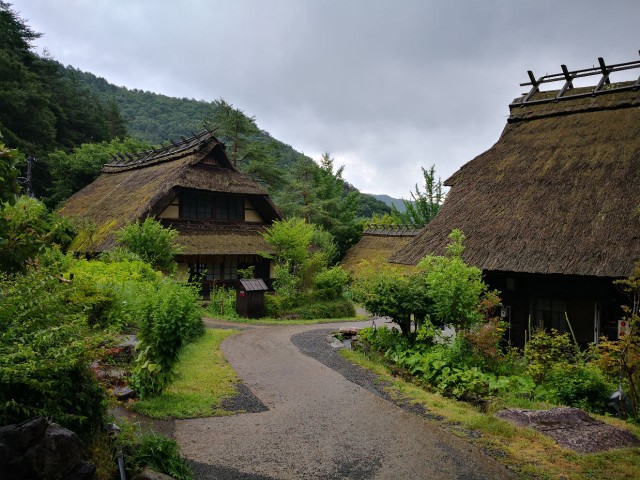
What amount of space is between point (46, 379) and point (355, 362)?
7665 millimetres

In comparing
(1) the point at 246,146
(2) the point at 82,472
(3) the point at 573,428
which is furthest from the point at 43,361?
(1) the point at 246,146

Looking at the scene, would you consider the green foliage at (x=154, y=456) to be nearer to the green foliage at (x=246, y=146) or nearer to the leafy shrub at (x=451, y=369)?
the leafy shrub at (x=451, y=369)

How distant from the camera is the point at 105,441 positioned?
487 centimetres

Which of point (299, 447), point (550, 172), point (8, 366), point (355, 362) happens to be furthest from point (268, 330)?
point (8, 366)

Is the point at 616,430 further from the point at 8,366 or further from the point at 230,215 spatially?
the point at 230,215

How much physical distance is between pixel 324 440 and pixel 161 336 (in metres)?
3.11

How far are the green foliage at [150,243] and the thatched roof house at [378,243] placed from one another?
1543cm

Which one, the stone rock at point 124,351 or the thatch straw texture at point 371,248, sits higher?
the thatch straw texture at point 371,248

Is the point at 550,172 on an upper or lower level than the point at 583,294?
upper

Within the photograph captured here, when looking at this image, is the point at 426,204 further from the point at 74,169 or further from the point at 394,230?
the point at 74,169

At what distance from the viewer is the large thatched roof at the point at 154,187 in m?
20.7

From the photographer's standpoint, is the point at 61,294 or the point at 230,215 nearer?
the point at 61,294

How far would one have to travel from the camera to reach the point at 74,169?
30.5m

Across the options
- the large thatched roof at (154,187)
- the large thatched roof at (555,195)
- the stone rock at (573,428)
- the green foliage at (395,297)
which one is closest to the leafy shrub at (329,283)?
the large thatched roof at (154,187)
